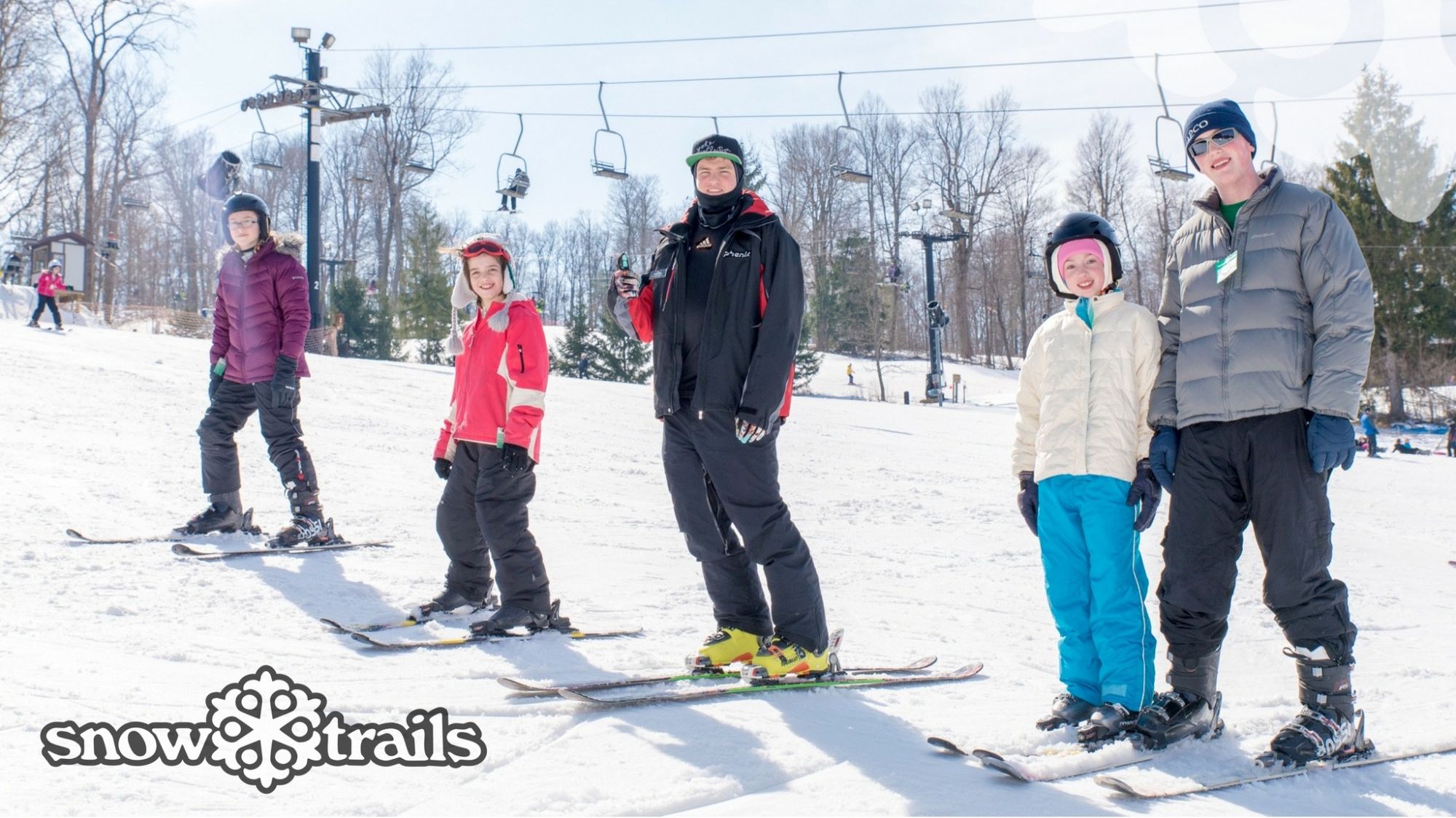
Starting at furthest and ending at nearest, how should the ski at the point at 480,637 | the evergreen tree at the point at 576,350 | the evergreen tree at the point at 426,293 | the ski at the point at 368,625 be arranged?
the evergreen tree at the point at 426,293 < the evergreen tree at the point at 576,350 < the ski at the point at 368,625 < the ski at the point at 480,637

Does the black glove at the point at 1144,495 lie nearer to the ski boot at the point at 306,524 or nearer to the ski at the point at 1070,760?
the ski at the point at 1070,760

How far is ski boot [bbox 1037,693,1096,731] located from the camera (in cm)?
288

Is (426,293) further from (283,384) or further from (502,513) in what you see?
(502,513)

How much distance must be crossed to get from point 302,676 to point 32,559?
2.41m

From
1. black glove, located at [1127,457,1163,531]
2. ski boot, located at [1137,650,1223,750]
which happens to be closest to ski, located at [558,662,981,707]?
ski boot, located at [1137,650,1223,750]

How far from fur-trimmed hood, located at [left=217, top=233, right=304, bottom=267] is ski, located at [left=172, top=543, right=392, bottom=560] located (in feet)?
5.14

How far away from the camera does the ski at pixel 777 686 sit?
2938 mm

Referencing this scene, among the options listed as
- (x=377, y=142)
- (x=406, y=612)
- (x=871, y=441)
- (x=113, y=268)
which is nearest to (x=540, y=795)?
(x=406, y=612)

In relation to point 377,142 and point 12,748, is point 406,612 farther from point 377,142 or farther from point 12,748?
point 377,142

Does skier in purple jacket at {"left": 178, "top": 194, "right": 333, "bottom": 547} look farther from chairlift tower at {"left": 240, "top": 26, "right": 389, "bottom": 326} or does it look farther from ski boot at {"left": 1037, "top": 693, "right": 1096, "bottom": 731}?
chairlift tower at {"left": 240, "top": 26, "right": 389, "bottom": 326}

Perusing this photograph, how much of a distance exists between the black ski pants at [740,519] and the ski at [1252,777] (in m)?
1.10

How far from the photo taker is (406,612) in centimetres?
434

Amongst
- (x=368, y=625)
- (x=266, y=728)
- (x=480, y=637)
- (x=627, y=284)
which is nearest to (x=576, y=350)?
(x=368, y=625)

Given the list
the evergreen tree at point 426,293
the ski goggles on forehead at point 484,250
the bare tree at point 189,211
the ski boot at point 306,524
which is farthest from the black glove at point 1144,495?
the bare tree at point 189,211
